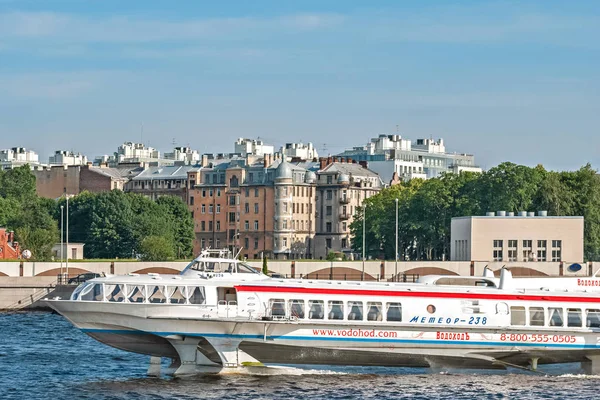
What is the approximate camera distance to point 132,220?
17475cm

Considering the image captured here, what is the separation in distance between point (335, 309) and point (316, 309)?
81 centimetres

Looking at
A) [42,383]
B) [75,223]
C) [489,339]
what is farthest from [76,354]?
[75,223]

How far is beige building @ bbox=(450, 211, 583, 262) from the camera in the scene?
134 meters

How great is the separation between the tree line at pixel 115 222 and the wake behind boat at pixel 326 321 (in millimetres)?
99845

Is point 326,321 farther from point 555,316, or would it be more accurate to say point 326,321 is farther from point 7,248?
point 7,248

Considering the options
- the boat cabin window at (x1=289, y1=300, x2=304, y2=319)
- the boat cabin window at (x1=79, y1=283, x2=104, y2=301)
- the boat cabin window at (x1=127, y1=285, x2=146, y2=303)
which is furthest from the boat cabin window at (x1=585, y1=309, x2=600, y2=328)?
the boat cabin window at (x1=79, y1=283, x2=104, y2=301)

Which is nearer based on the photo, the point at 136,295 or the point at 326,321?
the point at 136,295

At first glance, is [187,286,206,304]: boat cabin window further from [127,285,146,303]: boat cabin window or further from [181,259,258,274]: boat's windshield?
[181,259,258,274]: boat's windshield

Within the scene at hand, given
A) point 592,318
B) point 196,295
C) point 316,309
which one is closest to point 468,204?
point 592,318

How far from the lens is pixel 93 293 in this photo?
58.5 metres

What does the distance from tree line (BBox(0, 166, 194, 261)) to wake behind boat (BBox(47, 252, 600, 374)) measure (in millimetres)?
99845

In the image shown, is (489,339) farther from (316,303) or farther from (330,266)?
(330,266)

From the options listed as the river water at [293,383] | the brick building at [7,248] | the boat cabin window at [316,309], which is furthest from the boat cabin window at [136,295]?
the brick building at [7,248]

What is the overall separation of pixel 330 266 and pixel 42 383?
238 ft
